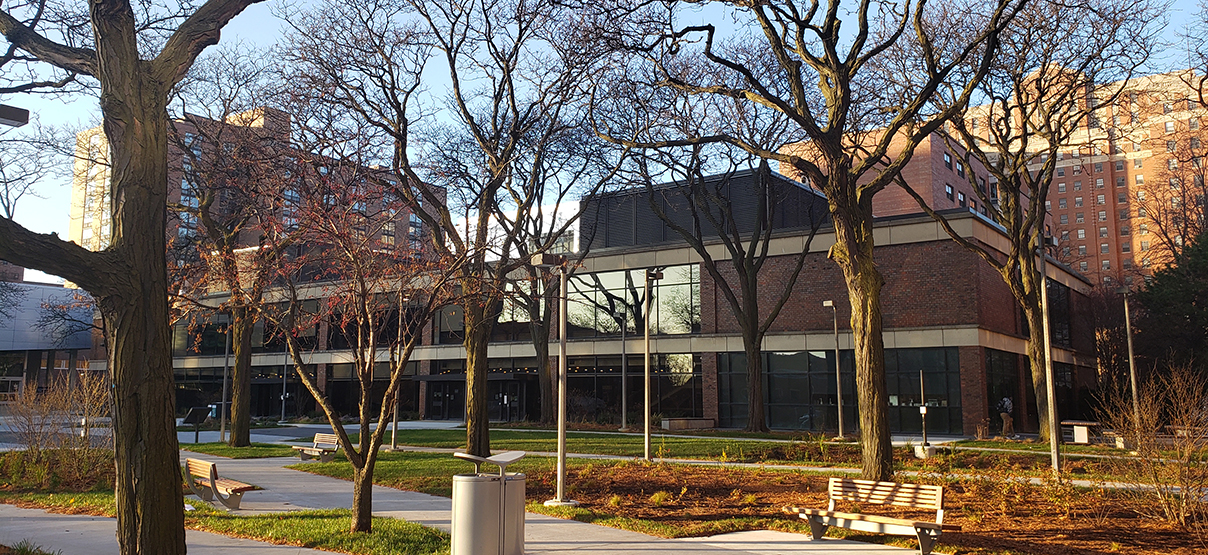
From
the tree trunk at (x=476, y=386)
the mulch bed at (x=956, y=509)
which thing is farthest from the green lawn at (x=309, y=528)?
the tree trunk at (x=476, y=386)

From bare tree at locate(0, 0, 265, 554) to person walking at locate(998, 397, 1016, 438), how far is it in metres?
29.3

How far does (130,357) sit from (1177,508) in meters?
12.1

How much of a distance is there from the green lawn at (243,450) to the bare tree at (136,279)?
1638 cm

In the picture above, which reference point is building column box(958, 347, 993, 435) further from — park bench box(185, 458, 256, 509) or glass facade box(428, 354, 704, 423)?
park bench box(185, 458, 256, 509)

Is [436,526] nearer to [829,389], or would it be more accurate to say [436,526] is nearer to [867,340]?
[867,340]

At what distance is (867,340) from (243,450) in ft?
57.1

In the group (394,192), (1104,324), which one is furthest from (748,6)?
(1104,324)

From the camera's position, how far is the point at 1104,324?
47031mm

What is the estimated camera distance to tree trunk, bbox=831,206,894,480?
14.2 metres

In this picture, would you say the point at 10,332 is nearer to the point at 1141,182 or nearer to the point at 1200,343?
the point at 1200,343

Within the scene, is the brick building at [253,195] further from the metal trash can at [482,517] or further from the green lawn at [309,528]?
the metal trash can at [482,517]

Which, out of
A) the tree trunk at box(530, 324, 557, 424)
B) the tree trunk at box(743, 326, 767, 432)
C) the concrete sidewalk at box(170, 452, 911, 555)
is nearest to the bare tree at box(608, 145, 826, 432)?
the tree trunk at box(743, 326, 767, 432)

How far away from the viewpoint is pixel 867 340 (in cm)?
1460

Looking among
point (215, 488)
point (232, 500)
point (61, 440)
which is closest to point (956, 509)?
point (232, 500)
